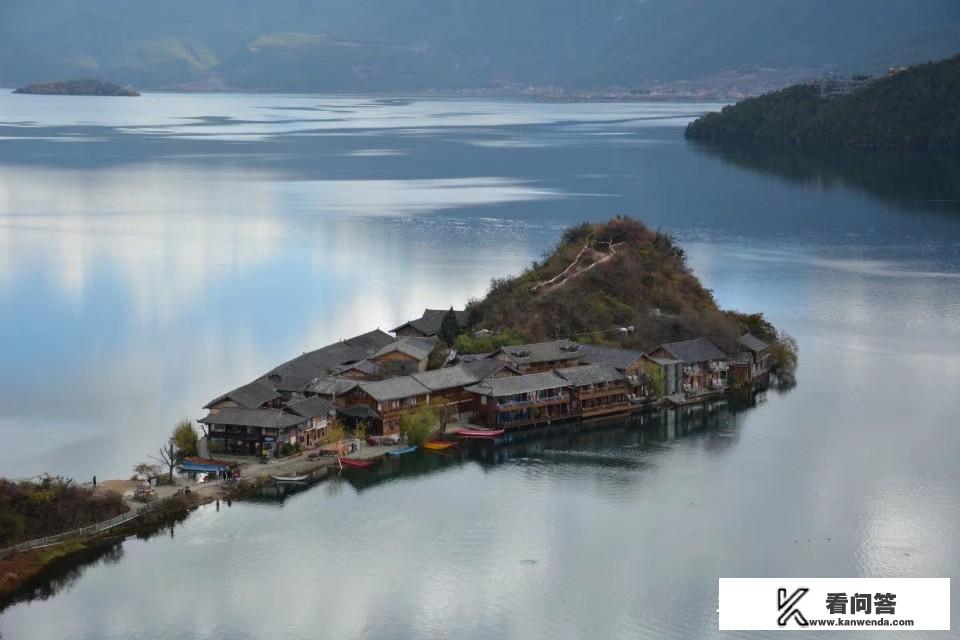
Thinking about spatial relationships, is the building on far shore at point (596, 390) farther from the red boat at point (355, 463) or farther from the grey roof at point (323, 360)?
the red boat at point (355, 463)

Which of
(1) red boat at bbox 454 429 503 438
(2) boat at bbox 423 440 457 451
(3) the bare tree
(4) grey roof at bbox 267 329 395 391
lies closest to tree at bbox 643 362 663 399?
(1) red boat at bbox 454 429 503 438

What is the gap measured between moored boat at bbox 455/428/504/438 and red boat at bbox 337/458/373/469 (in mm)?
1368

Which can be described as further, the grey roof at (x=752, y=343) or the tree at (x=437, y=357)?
the grey roof at (x=752, y=343)

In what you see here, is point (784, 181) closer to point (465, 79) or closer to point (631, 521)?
point (631, 521)

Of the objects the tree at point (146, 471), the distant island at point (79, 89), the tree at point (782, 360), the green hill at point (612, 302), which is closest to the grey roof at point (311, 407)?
the tree at point (146, 471)

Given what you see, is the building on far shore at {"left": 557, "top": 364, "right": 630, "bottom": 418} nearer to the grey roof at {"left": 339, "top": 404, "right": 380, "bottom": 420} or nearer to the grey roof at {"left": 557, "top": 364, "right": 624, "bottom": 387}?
the grey roof at {"left": 557, "top": 364, "right": 624, "bottom": 387}

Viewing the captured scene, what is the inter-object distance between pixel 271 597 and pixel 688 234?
2242cm

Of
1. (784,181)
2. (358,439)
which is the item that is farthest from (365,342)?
(784,181)

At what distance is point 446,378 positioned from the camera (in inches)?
643

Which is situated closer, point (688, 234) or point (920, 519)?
point (920, 519)

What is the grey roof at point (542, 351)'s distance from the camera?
55.7ft

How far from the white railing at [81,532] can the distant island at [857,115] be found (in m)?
46.0

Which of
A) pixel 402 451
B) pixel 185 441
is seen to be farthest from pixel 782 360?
pixel 185 441

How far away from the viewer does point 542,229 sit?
106 ft
